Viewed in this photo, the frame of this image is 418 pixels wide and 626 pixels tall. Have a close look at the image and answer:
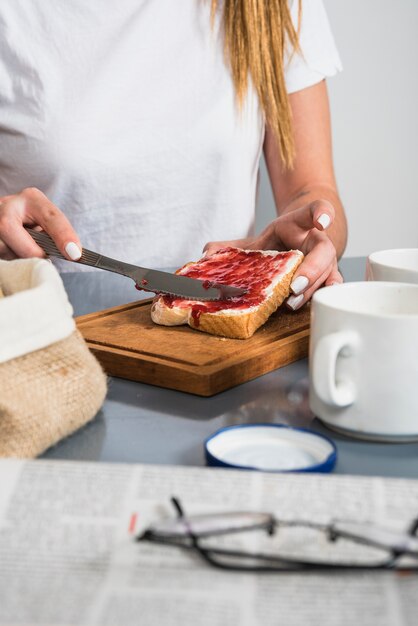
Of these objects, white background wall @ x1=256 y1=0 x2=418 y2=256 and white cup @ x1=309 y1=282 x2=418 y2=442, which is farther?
white background wall @ x1=256 y1=0 x2=418 y2=256

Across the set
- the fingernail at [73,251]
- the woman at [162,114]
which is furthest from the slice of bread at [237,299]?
the woman at [162,114]

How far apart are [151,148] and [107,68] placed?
0.20 meters

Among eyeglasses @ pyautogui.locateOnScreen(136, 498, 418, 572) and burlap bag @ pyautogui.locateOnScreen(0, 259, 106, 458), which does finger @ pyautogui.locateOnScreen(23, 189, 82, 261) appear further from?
eyeglasses @ pyautogui.locateOnScreen(136, 498, 418, 572)

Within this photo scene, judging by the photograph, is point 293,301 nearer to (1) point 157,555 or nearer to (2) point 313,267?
(2) point 313,267

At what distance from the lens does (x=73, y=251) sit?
1195mm

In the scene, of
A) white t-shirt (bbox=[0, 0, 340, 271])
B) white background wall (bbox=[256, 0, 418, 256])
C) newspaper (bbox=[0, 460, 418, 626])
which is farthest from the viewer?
white background wall (bbox=[256, 0, 418, 256])

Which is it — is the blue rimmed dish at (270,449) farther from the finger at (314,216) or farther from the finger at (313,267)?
the finger at (314,216)

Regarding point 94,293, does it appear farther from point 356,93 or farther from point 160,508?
point 356,93

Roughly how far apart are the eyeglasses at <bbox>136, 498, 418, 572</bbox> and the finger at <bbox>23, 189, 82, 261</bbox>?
0.68 meters

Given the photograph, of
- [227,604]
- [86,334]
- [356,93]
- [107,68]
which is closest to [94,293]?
[86,334]

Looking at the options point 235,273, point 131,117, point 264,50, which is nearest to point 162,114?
point 131,117

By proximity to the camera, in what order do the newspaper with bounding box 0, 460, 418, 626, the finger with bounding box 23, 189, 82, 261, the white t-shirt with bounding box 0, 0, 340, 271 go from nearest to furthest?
the newspaper with bounding box 0, 460, 418, 626, the finger with bounding box 23, 189, 82, 261, the white t-shirt with bounding box 0, 0, 340, 271

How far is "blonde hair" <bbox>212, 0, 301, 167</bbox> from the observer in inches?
69.9

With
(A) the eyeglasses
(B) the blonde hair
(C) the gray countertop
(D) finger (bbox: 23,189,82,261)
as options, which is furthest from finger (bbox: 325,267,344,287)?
(A) the eyeglasses
